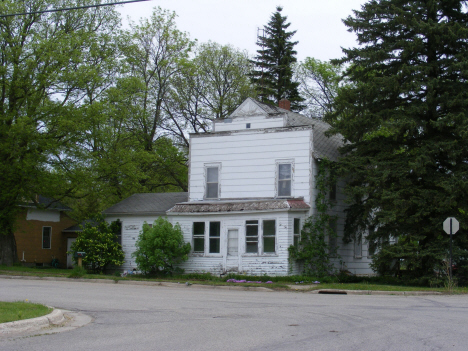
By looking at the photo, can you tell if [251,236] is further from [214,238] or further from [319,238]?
[319,238]

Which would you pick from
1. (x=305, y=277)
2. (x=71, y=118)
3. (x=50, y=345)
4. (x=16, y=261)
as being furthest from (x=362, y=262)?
(x=50, y=345)

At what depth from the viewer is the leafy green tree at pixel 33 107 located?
29.0 m

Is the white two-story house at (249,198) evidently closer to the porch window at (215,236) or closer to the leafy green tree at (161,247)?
the porch window at (215,236)

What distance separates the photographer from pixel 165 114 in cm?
4491

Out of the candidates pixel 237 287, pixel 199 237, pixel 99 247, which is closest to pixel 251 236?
pixel 199 237

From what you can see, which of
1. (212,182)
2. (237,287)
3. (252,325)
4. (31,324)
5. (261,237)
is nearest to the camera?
(31,324)

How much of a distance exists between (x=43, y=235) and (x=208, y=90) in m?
18.1

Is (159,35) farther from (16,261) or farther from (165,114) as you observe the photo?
(16,261)

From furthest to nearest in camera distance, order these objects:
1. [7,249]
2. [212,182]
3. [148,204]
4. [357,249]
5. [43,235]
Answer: [43,235], [7,249], [148,204], [357,249], [212,182]

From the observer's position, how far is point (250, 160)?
26531 millimetres

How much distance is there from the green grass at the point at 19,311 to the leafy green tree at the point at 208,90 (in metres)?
33.8

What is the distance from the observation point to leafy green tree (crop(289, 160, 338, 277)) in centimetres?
2409

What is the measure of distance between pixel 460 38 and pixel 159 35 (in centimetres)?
2664

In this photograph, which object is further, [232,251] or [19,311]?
[232,251]
